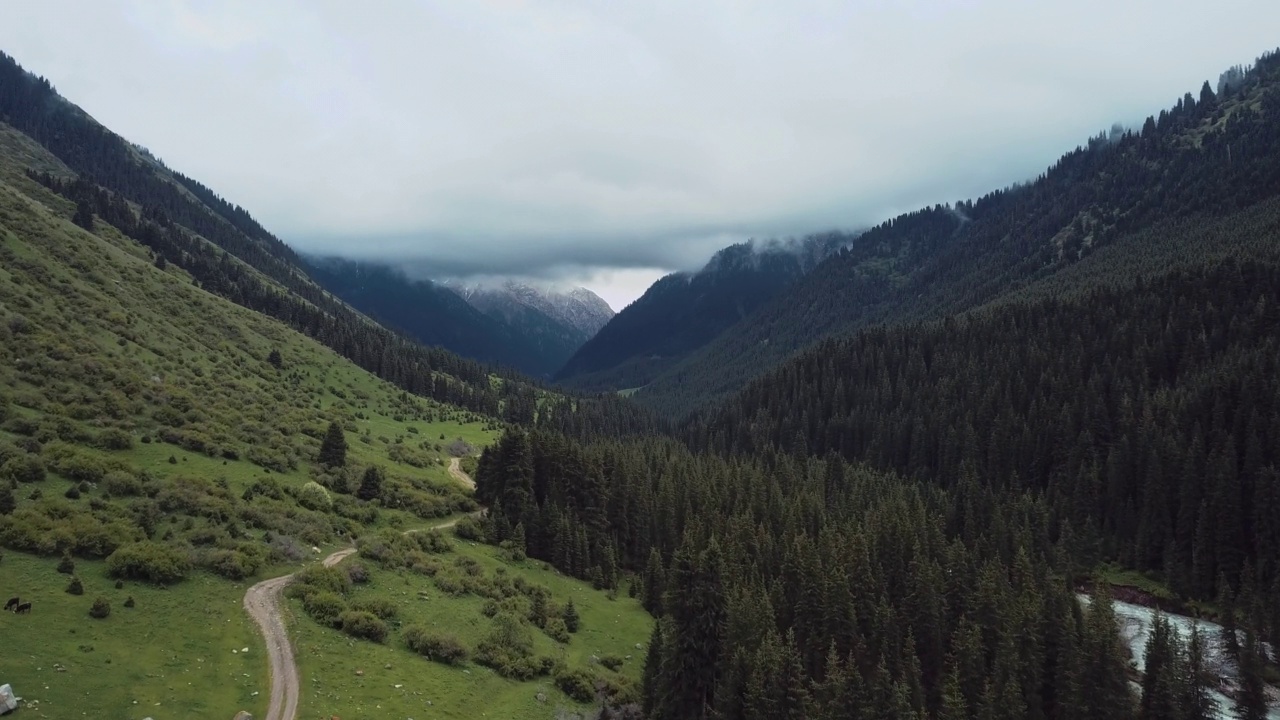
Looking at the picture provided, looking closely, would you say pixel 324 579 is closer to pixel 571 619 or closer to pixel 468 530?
pixel 571 619

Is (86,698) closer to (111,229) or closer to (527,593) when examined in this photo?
(527,593)

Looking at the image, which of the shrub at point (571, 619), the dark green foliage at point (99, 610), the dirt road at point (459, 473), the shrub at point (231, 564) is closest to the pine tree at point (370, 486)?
the dirt road at point (459, 473)

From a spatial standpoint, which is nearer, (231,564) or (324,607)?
(324,607)

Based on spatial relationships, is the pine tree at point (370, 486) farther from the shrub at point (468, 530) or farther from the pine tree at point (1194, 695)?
the pine tree at point (1194, 695)

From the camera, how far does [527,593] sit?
72438 mm

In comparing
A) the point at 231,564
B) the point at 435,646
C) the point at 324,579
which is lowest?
the point at 435,646

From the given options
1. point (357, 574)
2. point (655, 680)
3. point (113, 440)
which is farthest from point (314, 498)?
point (655, 680)

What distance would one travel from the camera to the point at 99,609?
38.9 metres

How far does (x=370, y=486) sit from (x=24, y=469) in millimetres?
36000

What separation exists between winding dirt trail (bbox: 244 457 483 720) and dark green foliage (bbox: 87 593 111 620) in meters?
8.09

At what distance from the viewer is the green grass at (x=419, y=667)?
133 ft

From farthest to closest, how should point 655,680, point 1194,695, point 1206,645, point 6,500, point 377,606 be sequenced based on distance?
point 1206,645 → point 655,680 → point 1194,695 → point 377,606 → point 6,500

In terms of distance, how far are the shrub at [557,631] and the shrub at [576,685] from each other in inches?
380

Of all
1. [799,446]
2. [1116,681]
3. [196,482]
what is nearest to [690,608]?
[1116,681]
